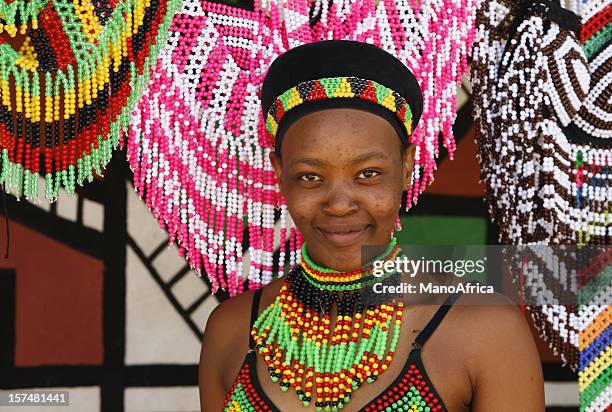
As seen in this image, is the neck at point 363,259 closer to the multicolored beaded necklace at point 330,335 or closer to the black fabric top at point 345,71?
the multicolored beaded necklace at point 330,335

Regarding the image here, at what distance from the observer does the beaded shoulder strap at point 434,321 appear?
6.72 ft

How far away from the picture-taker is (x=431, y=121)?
2691 mm

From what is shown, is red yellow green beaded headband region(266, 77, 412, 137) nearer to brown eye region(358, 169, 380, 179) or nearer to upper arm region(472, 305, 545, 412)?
brown eye region(358, 169, 380, 179)

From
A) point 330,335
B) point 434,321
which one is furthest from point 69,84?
point 434,321

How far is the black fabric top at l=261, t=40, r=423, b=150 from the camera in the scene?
2037 mm

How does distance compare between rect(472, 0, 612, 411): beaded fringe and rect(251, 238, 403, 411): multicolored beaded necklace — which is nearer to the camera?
rect(251, 238, 403, 411): multicolored beaded necklace

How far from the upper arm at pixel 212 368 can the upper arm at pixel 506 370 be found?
2.58 feet

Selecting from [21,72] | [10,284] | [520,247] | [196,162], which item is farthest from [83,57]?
[520,247]

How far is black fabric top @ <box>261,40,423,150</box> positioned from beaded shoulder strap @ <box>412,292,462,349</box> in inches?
17.7

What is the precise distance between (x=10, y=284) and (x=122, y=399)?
56cm

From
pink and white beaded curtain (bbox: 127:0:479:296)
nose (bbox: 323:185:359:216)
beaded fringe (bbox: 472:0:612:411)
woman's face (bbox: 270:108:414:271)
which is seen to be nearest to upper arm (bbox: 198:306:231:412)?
pink and white beaded curtain (bbox: 127:0:479:296)

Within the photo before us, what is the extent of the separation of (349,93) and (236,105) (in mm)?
706

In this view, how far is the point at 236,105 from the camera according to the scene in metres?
2.63

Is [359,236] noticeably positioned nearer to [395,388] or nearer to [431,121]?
[395,388]
